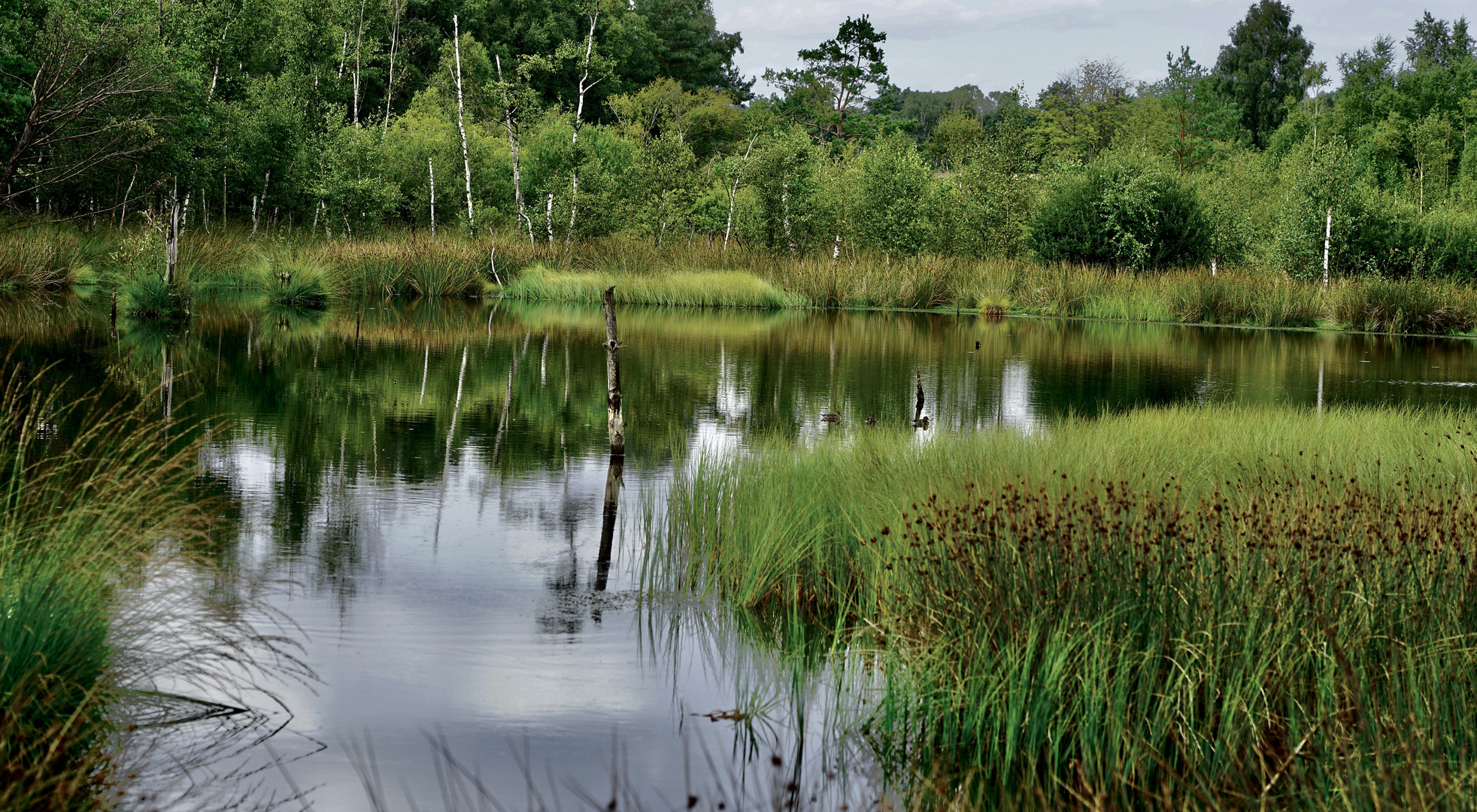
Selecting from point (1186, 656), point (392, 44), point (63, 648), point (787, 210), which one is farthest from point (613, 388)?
point (392, 44)

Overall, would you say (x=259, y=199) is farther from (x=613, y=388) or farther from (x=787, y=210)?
(x=613, y=388)

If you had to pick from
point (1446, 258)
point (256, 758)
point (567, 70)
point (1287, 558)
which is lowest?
point (256, 758)

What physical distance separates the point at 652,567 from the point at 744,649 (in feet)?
4.07

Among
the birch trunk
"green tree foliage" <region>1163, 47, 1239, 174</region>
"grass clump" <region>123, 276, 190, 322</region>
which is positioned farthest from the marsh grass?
"green tree foliage" <region>1163, 47, 1239, 174</region>

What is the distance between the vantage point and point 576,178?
1571 inches

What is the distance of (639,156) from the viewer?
4166cm

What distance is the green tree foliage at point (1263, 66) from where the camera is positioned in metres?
72.8

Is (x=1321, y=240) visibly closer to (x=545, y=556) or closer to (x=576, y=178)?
(x=576, y=178)

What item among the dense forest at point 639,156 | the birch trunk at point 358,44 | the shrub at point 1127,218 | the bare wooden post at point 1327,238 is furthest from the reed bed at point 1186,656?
the birch trunk at point 358,44

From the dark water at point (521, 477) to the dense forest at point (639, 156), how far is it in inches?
228

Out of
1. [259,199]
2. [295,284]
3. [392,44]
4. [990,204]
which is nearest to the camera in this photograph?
[295,284]

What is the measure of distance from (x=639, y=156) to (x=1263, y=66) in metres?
49.3

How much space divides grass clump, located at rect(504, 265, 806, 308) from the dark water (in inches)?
349

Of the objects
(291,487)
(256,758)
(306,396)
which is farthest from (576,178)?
(256,758)
